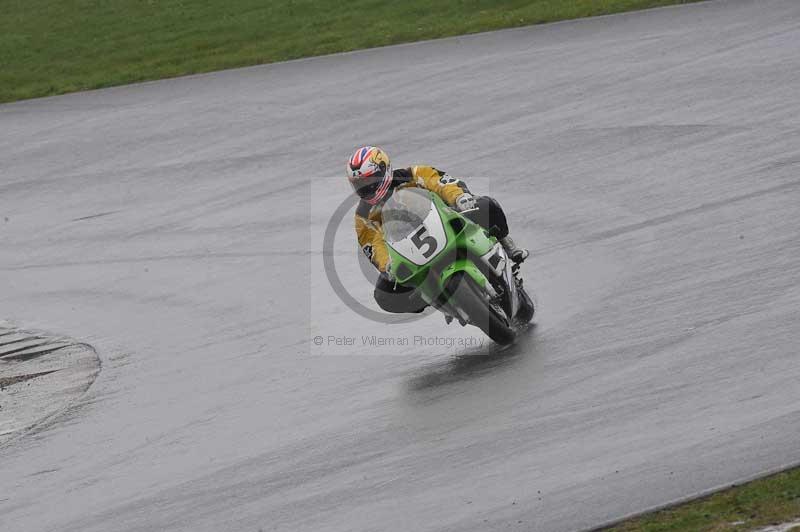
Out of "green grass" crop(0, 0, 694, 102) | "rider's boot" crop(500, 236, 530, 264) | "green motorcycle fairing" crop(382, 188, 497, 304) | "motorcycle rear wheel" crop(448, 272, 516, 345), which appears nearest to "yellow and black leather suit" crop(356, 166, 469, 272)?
"green motorcycle fairing" crop(382, 188, 497, 304)

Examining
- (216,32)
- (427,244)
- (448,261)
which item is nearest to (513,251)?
(448,261)

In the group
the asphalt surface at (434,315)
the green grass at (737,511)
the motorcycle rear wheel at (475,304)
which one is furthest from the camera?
the motorcycle rear wheel at (475,304)

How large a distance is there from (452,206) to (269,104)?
38.1 feet

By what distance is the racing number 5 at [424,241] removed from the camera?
10.1 metres

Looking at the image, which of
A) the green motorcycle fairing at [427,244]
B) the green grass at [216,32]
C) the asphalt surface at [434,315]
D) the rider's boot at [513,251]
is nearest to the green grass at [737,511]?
the asphalt surface at [434,315]

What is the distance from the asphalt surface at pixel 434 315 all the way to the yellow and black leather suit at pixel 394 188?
975 mm

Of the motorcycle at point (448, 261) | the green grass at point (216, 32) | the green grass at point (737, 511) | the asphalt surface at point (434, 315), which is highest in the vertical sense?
the green grass at point (737, 511)

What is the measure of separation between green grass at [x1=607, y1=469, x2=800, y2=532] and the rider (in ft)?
12.2

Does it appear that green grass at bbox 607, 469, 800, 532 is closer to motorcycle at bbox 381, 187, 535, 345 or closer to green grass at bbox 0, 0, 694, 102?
motorcycle at bbox 381, 187, 535, 345

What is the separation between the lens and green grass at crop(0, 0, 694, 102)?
25.4m

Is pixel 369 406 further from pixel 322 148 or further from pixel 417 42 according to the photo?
pixel 417 42

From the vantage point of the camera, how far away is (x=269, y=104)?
21.8 meters

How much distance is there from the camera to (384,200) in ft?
34.4

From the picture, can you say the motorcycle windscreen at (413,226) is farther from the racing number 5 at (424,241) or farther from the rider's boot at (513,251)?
the rider's boot at (513,251)
